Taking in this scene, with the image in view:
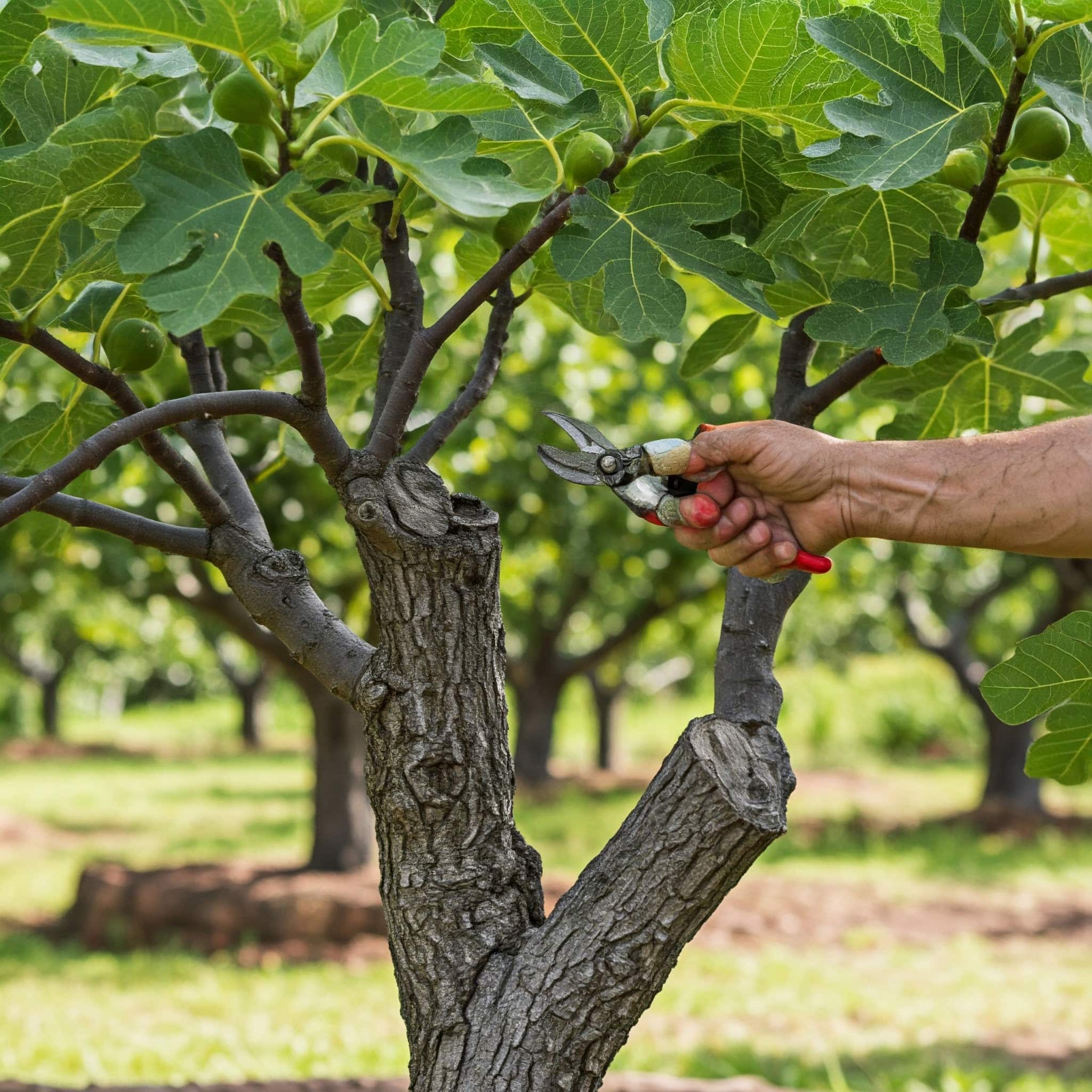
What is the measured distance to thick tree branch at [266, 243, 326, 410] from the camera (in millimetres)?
1475

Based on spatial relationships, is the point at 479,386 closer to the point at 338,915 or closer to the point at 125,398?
the point at 125,398

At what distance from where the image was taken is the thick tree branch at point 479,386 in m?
2.05

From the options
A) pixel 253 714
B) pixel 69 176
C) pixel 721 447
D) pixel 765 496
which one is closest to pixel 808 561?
pixel 765 496

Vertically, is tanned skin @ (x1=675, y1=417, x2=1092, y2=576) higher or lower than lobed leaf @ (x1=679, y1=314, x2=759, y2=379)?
lower

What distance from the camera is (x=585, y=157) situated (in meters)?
1.44

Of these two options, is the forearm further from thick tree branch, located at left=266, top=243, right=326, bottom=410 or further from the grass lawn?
the grass lawn

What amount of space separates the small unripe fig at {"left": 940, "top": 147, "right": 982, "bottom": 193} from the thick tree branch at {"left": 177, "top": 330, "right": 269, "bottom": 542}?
124 centimetres

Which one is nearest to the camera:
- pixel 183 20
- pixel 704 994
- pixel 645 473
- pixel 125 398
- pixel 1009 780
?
pixel 183 20

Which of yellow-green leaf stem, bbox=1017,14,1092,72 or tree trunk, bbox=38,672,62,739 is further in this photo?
tree trunk, bbox=38,672,62,739

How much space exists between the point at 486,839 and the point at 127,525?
0.78 metres

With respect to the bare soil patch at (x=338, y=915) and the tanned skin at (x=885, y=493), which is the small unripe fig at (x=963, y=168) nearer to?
the tanned skin at (x=885, y=493)

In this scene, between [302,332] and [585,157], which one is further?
[302,332]

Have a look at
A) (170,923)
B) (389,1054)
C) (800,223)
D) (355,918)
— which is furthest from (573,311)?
(170,923)

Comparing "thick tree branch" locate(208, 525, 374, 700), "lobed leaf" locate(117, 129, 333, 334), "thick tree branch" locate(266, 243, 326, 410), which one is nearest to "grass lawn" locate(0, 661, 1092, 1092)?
"thick tree branch" locate(208, 525, 374, 700)
